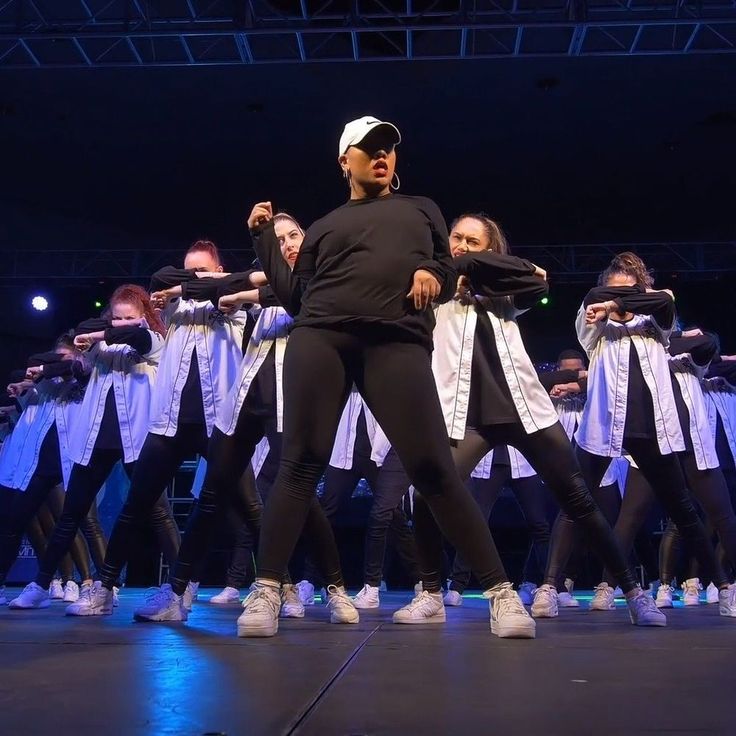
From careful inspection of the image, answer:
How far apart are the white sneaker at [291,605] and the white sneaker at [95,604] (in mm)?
753

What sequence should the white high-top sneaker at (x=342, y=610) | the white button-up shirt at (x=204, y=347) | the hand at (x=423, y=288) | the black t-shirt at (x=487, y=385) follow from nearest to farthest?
the hand at (x=423, y=288), the black t-shirt at (x=487, y=385), the white high-top sneaker at (x=342, y=610), the white button-up shirt at (x=204, y=347)

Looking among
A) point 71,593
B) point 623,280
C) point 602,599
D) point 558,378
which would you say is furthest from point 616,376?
point 71,593

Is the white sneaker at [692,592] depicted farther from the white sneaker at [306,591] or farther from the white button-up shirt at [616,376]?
the white sneaker at [306,591]

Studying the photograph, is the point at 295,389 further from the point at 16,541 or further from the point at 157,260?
the point at 157,260

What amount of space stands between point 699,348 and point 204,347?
2.60 metres

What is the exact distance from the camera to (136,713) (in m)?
1.45

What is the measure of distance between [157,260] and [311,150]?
9.09ft

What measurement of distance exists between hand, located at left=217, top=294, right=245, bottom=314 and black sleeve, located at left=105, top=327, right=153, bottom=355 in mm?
852

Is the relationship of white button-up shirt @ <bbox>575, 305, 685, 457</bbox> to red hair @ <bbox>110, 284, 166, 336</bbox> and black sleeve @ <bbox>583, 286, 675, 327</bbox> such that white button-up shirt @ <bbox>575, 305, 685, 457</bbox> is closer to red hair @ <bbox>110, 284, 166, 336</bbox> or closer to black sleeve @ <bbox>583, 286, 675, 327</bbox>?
→ black sleeve @ <bbox>583, 286, 675, 327</bbox>

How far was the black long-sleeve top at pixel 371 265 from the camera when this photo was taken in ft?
8.39

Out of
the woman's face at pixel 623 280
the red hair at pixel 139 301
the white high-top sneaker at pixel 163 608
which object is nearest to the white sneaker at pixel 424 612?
the white high-top sneaker at pixel 163 608

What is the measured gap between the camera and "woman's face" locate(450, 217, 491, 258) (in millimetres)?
3471

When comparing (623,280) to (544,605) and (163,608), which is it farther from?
(163,608)

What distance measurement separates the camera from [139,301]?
4.69 meters
